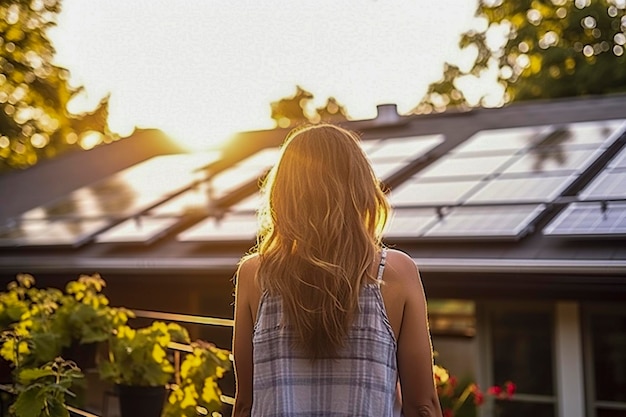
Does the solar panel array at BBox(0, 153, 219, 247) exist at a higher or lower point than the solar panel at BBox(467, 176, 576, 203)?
higher

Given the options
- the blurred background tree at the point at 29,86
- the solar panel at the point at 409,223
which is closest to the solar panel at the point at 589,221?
the solar panel at the point at 409,223

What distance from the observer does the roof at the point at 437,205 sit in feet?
24.6

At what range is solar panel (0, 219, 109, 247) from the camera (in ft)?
34.3

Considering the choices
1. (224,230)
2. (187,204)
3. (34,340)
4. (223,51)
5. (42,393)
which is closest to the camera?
(42,393)

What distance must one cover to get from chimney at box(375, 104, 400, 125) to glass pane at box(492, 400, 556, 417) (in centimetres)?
497

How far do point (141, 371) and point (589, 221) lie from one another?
457cm

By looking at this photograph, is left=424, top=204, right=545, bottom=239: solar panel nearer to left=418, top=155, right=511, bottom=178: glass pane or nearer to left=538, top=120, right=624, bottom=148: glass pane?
left=418, top=155, right=511, bottom=178: glass pane

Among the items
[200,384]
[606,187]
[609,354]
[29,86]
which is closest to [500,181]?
[606,187]

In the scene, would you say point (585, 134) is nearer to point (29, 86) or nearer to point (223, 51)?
point (29, 86)

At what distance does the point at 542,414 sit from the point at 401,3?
8273 mm

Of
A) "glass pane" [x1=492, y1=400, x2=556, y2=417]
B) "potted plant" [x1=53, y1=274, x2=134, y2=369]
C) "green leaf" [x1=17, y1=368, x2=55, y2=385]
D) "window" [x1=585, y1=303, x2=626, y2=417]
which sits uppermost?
"window" [x1=585, y1=303, x2=626, y2=417]

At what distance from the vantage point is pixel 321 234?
240cm

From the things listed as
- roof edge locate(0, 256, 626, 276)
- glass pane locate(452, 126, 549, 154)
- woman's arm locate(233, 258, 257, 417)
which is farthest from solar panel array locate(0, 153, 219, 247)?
woman's arm locate(233, 258, 257, 417)

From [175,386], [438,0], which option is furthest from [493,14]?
[175,386]
